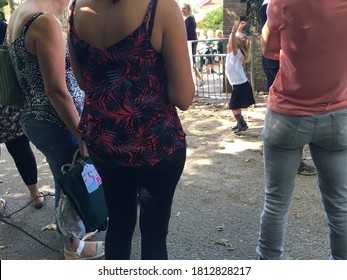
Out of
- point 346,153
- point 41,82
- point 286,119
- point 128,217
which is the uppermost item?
point 41,82

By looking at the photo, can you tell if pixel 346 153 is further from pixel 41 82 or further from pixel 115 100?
pixel 41 82

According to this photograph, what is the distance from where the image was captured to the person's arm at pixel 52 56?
211 centimetres

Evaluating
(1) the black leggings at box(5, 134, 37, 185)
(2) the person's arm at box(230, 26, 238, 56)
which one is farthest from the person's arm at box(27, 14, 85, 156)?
(2) the person's arm at box(230, 26, 238, 56)

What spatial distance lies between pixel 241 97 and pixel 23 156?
10.3 feet

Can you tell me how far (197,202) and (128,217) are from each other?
70.3 inches

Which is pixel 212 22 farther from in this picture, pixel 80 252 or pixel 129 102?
pixel 129 102

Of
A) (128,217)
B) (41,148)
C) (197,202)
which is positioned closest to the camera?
(128,217)

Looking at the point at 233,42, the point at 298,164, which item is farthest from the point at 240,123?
the point at 298,164

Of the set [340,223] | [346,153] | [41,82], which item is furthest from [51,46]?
[340,223]

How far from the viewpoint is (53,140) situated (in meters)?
2.42

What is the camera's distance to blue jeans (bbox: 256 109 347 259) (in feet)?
6.27

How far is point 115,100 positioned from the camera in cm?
159

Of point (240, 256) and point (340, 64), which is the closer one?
point (340, 64)

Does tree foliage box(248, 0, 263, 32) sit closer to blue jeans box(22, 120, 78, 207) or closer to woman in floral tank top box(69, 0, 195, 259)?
blue jeans box(22, 120, 78, 207)
